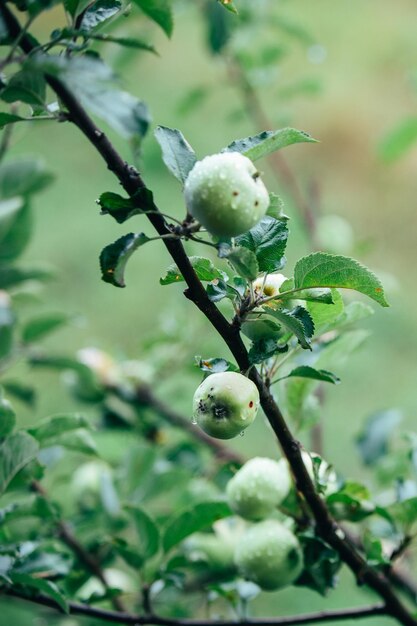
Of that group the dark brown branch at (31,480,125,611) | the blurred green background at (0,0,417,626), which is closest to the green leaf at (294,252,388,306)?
the dark brown branch at (31,480,125,611)

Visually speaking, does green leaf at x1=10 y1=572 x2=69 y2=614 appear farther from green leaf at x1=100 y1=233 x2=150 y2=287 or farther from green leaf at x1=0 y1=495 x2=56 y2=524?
green leaf at x1=100 y1=233 x2=150 y2=287

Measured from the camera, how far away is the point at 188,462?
0.92m

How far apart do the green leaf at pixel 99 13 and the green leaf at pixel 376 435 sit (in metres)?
0.61

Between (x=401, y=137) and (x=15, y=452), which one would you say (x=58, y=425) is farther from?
(x=401, y=137)

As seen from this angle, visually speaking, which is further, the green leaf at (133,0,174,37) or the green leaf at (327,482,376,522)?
the green leaf at (327,482,376,522)

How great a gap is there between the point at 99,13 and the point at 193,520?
362 millimetres

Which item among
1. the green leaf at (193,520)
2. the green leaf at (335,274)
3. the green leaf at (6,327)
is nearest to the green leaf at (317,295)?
the green leaf at (335,274)

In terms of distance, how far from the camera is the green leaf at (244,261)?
378mm

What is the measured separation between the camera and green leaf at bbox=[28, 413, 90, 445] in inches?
21.5

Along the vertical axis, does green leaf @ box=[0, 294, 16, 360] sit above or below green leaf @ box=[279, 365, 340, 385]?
above

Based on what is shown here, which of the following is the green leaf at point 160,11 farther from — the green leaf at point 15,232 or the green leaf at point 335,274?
the green leaf at point 15,232

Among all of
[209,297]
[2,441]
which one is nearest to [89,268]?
[2,441]

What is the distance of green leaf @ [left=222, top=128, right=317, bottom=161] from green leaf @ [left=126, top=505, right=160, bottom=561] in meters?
0.33

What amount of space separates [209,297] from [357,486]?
0.74 feet
